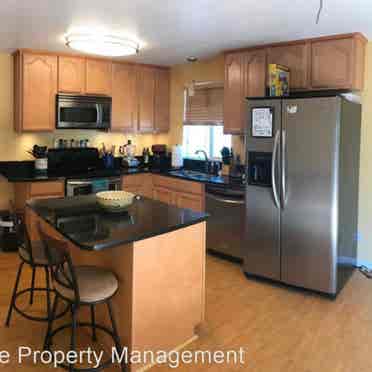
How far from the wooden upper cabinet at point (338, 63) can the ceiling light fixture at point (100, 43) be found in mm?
1822

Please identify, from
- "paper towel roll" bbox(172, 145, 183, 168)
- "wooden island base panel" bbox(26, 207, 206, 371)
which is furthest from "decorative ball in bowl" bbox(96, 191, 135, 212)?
"paper towel roll" bbox(172, 145, 183, 168)

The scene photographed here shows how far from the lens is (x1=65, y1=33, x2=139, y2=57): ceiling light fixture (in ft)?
11.9

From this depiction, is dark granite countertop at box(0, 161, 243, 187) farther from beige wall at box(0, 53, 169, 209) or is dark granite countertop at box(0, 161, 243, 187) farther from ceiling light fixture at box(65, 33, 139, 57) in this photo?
ceiling light fixture at box(65, 33, 139, 57)

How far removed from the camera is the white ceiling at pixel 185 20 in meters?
2.87

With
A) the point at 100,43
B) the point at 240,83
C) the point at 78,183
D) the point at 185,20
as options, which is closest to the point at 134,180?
the point at 78,183

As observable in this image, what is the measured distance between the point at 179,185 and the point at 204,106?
1.19m

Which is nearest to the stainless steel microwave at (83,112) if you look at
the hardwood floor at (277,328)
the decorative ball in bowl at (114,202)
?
the hardwood floor at (277,328)

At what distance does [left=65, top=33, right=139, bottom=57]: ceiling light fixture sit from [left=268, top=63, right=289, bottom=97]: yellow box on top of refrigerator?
55.0 inches

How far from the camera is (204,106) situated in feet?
17.4

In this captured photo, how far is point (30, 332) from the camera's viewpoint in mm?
2809

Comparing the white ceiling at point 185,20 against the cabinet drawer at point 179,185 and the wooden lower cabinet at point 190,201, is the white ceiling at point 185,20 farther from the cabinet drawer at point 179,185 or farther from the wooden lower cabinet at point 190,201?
the wooden lower cabinet at point 190,201

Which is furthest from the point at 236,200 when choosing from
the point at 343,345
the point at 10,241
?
the point at 10,241

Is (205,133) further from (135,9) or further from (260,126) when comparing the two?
(135,9)

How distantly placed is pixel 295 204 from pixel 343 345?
3.98 feet
